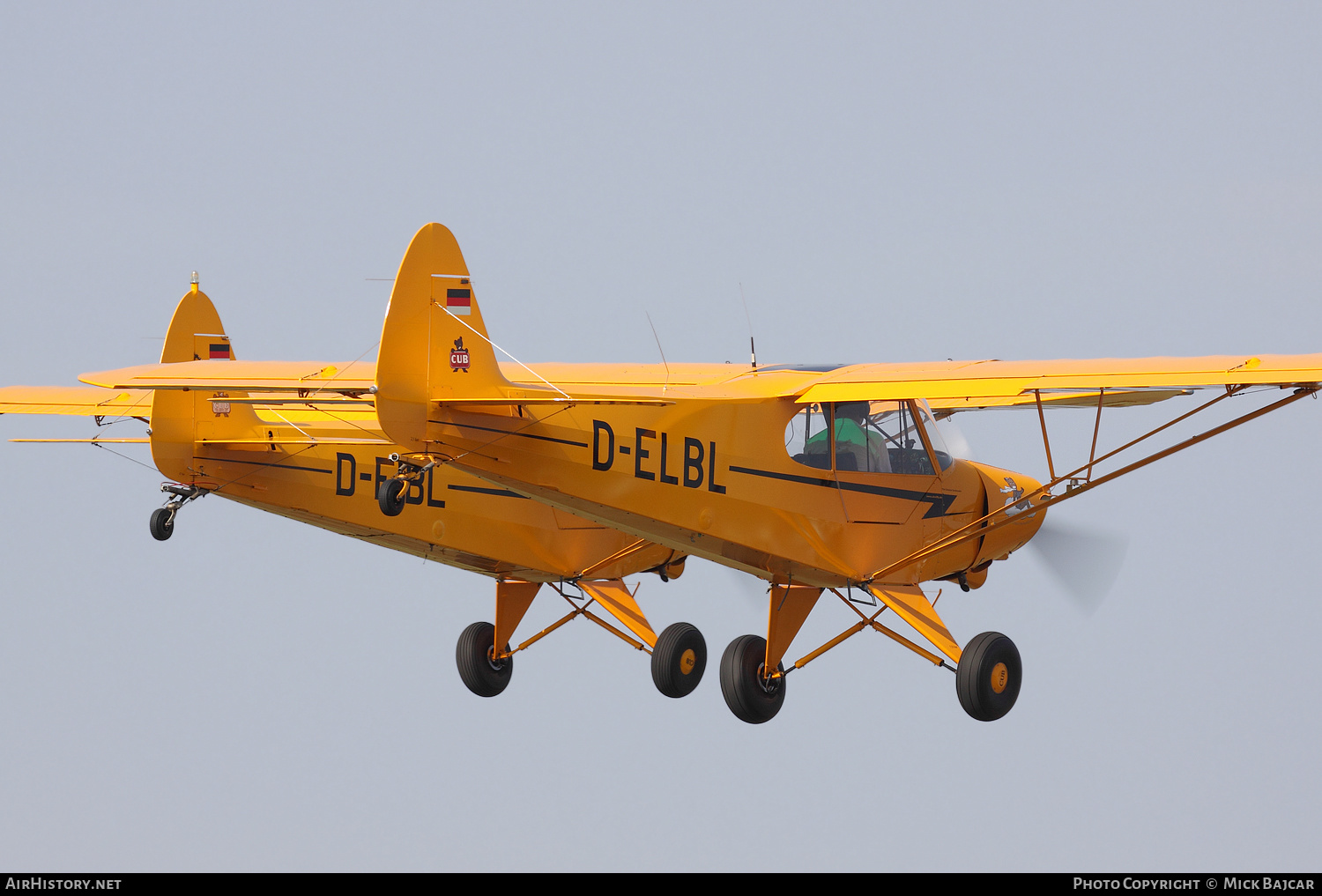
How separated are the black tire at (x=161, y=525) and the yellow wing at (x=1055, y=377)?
566 cm

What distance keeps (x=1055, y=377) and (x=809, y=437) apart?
2.23 meters

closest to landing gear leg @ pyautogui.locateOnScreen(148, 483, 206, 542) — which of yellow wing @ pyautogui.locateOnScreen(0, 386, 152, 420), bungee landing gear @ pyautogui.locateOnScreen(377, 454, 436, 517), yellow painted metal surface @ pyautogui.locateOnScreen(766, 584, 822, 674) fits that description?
yellow wing @ pyautogui.locateOnScreen(0, 386, 152, 420)

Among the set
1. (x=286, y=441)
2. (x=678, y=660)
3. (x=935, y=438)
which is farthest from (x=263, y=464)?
(x=935, y=438)

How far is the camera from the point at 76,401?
19.7 meters

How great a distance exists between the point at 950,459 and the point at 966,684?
2225 mm

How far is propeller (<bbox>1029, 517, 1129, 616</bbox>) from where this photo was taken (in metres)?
18.7

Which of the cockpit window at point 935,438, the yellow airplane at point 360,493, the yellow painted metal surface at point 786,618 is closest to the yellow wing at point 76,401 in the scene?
the yellow airplane at point 360,493

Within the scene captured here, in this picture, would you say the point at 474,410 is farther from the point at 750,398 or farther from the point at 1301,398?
the point at 1301,398

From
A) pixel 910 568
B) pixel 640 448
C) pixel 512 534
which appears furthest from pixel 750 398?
pixel 512 534

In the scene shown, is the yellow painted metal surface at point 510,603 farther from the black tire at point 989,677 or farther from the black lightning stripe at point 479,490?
the black tire at point 989,677

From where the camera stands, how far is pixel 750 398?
16359mm

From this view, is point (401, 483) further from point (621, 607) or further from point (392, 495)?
point (621, 607)

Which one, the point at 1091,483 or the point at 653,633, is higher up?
the point at 1091,483

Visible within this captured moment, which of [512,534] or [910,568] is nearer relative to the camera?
[910,568]
